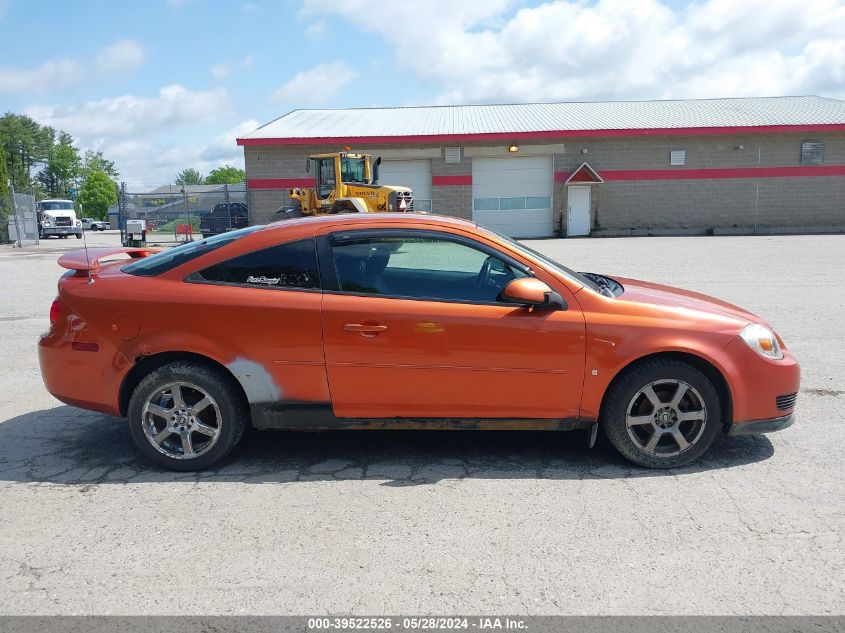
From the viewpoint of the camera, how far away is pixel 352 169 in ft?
70.1

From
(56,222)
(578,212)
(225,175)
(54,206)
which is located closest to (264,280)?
(578,212)

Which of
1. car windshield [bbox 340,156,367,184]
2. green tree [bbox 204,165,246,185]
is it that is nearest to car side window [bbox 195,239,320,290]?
car windshield [bbox 340,156,367,184]

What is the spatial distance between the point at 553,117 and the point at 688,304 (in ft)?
98.1

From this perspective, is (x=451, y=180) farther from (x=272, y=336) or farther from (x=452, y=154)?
(x=272, y=336)

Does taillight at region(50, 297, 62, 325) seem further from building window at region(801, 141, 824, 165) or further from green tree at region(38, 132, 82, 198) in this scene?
green tree at region(38, 132, 82, 198)

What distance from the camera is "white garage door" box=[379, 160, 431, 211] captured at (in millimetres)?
29375

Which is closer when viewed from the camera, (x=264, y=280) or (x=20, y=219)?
(x=264, y=280)

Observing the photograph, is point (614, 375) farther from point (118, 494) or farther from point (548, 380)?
point (118, 494)

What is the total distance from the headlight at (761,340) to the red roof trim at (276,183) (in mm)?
26375

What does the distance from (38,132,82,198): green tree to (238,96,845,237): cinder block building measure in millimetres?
90657

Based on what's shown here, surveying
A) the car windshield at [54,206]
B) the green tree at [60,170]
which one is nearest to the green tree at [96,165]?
the green tree at [60,170]

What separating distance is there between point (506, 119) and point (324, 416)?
30091 millimetres

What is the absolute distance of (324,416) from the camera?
3.94 metres

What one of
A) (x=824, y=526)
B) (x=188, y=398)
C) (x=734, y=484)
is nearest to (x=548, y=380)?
(x=734, y=484)
